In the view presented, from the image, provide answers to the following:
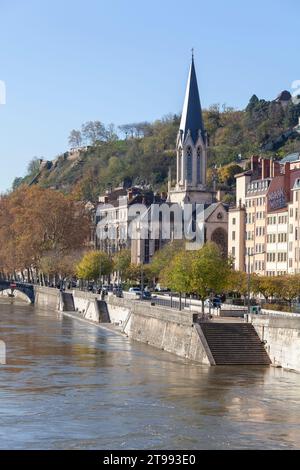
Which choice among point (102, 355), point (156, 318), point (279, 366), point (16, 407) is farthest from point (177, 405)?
point (156, 318)

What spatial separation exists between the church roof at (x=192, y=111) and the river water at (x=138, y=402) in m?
78.7

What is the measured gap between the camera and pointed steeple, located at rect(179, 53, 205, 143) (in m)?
147

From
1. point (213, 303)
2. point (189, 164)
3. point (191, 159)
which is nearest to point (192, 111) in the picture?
point (191, 159)

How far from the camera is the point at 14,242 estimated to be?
158875 millimetres

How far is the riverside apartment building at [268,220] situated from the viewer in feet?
357

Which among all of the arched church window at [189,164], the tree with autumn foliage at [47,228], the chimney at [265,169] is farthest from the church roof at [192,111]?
the chimney at [265,169]

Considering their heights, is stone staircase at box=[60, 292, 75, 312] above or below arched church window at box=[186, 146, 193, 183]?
below

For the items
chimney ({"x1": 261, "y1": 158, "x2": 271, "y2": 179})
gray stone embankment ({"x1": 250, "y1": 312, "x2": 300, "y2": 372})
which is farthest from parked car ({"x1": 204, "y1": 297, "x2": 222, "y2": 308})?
chimney ({"x1": 261, "y1": 158, "x2": 271, "y2": 179})

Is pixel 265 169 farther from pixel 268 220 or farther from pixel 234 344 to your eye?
pixel 234 344

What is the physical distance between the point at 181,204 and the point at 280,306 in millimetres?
73902

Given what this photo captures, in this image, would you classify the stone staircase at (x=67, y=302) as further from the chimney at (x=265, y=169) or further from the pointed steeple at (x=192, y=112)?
the pointed steeple at (x=192, y=112)

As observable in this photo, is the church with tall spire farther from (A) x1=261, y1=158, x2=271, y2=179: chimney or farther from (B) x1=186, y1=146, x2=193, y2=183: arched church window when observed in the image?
(A) x1=261, y1=158, x2=271, y2=179: chimney

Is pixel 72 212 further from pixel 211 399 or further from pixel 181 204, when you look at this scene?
pixel 211 399

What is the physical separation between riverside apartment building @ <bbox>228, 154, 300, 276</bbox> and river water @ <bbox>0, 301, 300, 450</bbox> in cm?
3974
